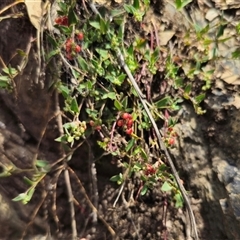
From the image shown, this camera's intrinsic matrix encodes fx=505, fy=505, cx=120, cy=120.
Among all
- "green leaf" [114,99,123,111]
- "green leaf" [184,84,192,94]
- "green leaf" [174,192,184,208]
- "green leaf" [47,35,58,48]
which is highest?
"green leaf" [47,35,58,48]

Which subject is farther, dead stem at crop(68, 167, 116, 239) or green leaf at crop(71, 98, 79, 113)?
dead stem at crop(68, 167, 116, 239)

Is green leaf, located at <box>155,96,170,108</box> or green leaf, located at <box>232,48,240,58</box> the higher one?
green leaf, located at <box>232,48,240,58</box>

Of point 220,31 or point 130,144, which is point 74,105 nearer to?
point 130,144

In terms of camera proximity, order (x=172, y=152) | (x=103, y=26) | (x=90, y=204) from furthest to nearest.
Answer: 1. (x=90, y=204)
2. (x=172, y=152)
3. (x=103, y=26)

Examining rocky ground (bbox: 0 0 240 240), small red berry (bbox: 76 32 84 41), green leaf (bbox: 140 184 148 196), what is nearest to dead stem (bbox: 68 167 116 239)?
rocky ground (bbox: 0 0 240 240)

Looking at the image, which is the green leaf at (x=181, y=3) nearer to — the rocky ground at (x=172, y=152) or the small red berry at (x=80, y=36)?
the rocky ground at (x=172, y=152)

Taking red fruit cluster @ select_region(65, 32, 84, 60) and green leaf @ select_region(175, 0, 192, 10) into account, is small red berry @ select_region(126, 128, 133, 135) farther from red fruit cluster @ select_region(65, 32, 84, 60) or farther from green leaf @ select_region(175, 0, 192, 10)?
green leaf @ select_region(175, 0, 192, 10)

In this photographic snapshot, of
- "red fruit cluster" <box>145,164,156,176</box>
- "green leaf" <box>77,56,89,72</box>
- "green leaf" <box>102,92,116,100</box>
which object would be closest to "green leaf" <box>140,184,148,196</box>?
"red fruit cluster" <box>145,164,156,176</box>

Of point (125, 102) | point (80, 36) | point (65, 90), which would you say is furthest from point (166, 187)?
point (80, 36)
